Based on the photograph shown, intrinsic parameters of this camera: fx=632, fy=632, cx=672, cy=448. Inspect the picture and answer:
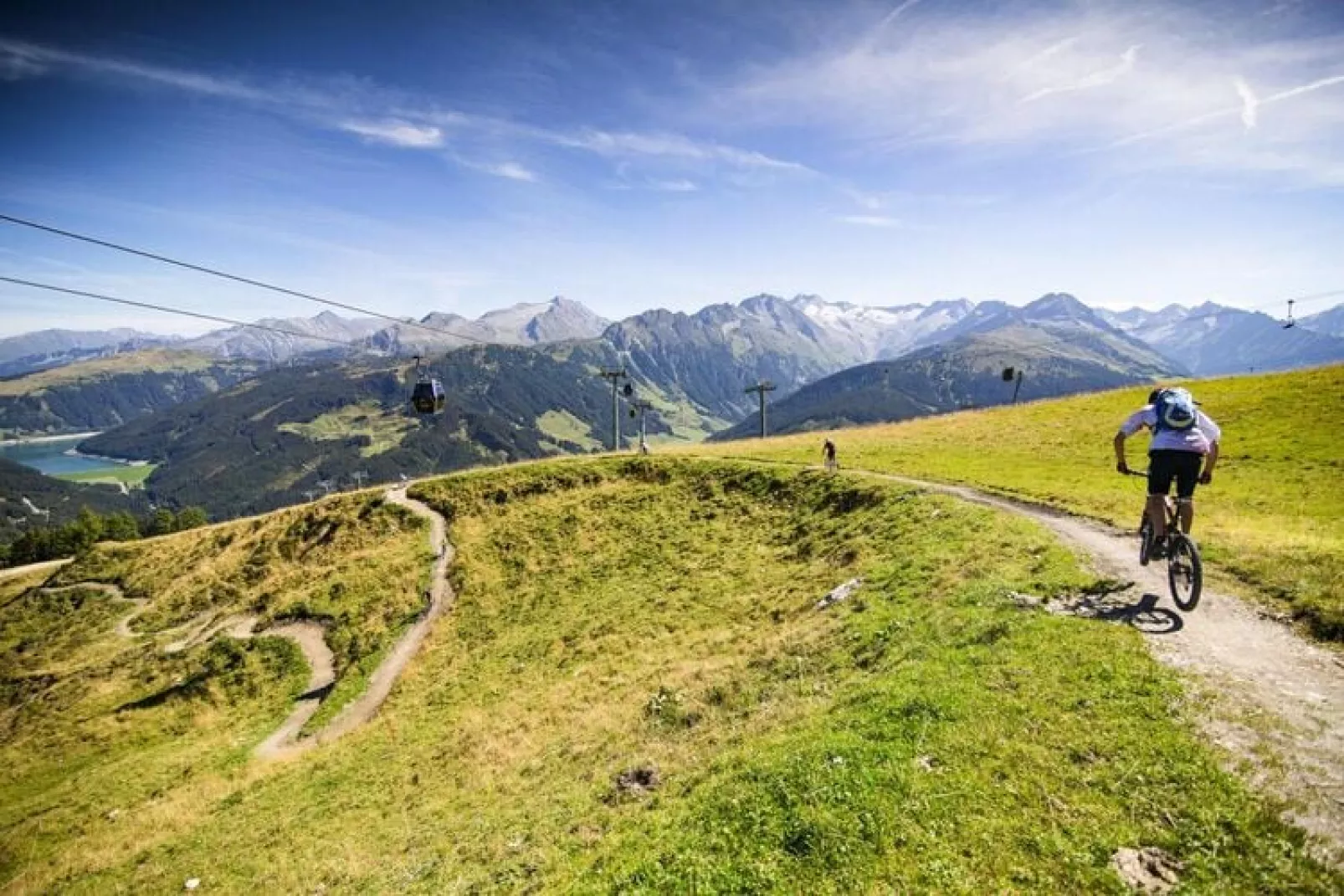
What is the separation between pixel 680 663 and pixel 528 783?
27.2 ft

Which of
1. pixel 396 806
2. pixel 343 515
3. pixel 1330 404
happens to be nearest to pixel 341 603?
pixel 343 515

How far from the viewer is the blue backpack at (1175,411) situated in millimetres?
14945

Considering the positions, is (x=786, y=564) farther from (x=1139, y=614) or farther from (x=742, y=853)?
(x=742, y=853)

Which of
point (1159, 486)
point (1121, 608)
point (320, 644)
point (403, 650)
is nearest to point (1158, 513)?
point (1159, 486)

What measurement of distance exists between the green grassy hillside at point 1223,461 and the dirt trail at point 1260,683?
161cm

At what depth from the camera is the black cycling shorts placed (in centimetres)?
1520

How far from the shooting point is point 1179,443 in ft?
49.7

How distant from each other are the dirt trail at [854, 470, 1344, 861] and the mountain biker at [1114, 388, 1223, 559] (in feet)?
8.42

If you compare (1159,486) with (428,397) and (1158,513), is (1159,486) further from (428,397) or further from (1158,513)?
(428,397)

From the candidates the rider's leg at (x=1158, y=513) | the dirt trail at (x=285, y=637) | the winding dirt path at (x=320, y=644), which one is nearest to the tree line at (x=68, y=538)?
the dirt trail at (x=285, y=637)

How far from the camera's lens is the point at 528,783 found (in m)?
19.5

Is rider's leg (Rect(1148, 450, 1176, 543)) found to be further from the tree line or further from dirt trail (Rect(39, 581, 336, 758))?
the tree line

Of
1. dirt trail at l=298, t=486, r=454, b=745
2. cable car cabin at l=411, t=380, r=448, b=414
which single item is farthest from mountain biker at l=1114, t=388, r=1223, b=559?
cable car cabin at l=411, t=380, r=448, b=414

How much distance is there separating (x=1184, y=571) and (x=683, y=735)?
13.8 meters
